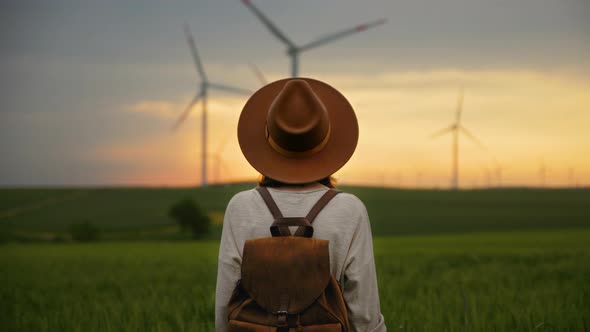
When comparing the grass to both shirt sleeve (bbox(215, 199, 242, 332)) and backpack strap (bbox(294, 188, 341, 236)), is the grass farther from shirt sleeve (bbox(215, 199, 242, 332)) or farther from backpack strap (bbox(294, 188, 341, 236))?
backpack strap (bbox(294, 188, 341, 236))

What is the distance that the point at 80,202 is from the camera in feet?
274

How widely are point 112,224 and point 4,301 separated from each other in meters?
52.6

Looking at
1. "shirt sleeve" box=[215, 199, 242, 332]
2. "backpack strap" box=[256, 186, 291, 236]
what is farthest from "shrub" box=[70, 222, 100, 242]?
"backpack strap" box=[256, 186, 291, 236]

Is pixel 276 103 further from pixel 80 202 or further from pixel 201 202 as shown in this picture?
pixel 80 202

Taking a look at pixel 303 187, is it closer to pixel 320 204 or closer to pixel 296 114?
pixel 320 204

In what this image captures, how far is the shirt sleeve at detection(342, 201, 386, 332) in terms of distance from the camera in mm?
2904

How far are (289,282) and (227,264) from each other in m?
0.36

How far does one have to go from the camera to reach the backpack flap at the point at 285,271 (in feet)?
9.14

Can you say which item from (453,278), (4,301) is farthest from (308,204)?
(453,278)

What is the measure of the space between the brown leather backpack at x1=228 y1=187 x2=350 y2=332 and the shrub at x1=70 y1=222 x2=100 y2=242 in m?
49.7

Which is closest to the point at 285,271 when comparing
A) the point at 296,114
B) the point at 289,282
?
the point at 289,282

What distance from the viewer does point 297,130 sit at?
114 inches

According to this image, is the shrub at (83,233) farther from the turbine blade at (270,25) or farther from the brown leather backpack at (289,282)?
the brown leather backpack at (289,282)

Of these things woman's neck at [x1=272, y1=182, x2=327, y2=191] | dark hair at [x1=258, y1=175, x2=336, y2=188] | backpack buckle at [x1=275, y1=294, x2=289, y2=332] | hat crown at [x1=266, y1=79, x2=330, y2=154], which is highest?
hat crown at [x1=266, y1=79, x2=330, y2=154]
